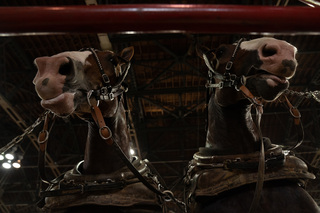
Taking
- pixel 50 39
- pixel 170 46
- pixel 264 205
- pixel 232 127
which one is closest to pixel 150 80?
pixel 170 46

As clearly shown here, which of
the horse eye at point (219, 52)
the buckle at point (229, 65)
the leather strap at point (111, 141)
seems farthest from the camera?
the horse eye at point (219, 52)

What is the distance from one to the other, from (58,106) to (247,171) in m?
1.33

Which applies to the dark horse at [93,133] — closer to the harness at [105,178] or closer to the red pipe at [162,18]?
the harness at [105,178]

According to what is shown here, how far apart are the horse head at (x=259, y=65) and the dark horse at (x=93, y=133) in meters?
0.82

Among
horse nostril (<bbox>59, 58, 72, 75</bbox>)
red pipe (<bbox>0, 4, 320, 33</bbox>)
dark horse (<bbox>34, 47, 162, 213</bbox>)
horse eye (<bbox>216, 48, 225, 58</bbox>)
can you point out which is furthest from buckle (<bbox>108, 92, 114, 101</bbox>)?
horse eye (<bbox>216, 48, 225, 58</bbox>)

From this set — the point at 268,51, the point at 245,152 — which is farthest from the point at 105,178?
the point at 268,51

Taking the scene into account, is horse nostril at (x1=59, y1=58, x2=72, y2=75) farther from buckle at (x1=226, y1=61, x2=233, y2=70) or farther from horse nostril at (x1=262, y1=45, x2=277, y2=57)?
horse nostril at (x1=262, y1=45, x2=277, y2=57)

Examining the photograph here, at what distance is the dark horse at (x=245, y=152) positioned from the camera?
5.92ft

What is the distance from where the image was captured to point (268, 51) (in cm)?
187

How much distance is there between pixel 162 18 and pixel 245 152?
4.24 feet

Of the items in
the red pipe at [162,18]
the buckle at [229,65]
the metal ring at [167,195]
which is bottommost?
the metal ring at [167,195]

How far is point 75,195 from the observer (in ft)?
6.22

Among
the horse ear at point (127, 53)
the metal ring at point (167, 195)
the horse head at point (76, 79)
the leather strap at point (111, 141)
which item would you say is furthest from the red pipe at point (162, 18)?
the metal ring at point (167, 195)

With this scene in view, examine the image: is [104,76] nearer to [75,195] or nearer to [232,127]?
[75,195]
